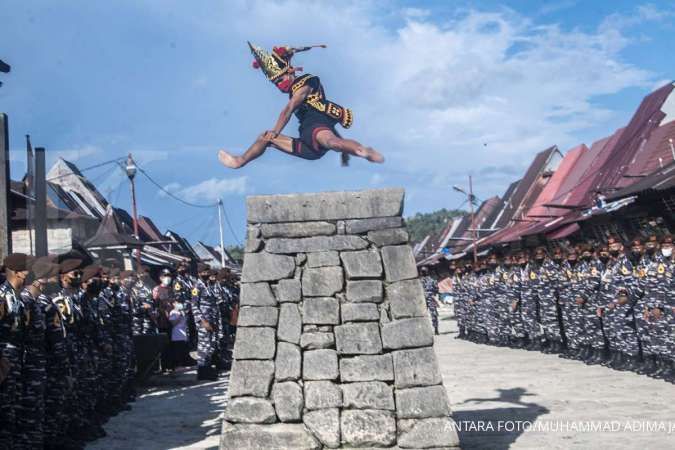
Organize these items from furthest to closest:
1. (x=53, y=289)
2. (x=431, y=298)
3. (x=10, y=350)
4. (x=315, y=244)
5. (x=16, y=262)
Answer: (x=431, y=298), (x=53, y=289), (x=315, y=244), (x=16, y=262), (x=10, y=350)

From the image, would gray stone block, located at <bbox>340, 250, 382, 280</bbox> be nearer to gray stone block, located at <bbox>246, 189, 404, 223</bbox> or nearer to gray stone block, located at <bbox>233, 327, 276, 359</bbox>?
gray stone block, located at <bbox>246, 189, 404, 223</bbox>

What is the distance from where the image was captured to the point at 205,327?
44.1ft

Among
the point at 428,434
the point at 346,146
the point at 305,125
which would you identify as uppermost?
the point at 305,125

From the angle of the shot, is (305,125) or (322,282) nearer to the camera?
(322,282)

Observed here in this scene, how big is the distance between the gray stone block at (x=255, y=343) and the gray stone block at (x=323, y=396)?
51 cm

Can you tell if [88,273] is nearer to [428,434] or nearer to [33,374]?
[33,374]

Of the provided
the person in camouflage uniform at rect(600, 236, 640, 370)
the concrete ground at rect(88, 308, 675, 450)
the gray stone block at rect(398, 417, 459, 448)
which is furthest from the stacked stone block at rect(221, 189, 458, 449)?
the person in camouflage uniform at rect(600, 236, 640, 370)

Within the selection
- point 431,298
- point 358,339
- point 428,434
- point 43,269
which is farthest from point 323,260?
point 431,298

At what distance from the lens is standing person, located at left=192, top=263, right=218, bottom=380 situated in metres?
13.5

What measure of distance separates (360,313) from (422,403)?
1.03 meters

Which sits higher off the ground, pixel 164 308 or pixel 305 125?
pixel 305 125

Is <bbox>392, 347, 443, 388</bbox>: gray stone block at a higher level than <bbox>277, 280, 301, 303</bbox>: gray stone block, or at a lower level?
Result: lower

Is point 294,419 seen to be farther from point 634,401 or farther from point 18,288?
point 634,401

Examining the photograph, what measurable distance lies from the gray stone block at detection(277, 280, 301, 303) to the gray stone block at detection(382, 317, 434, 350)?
2.99 feet
